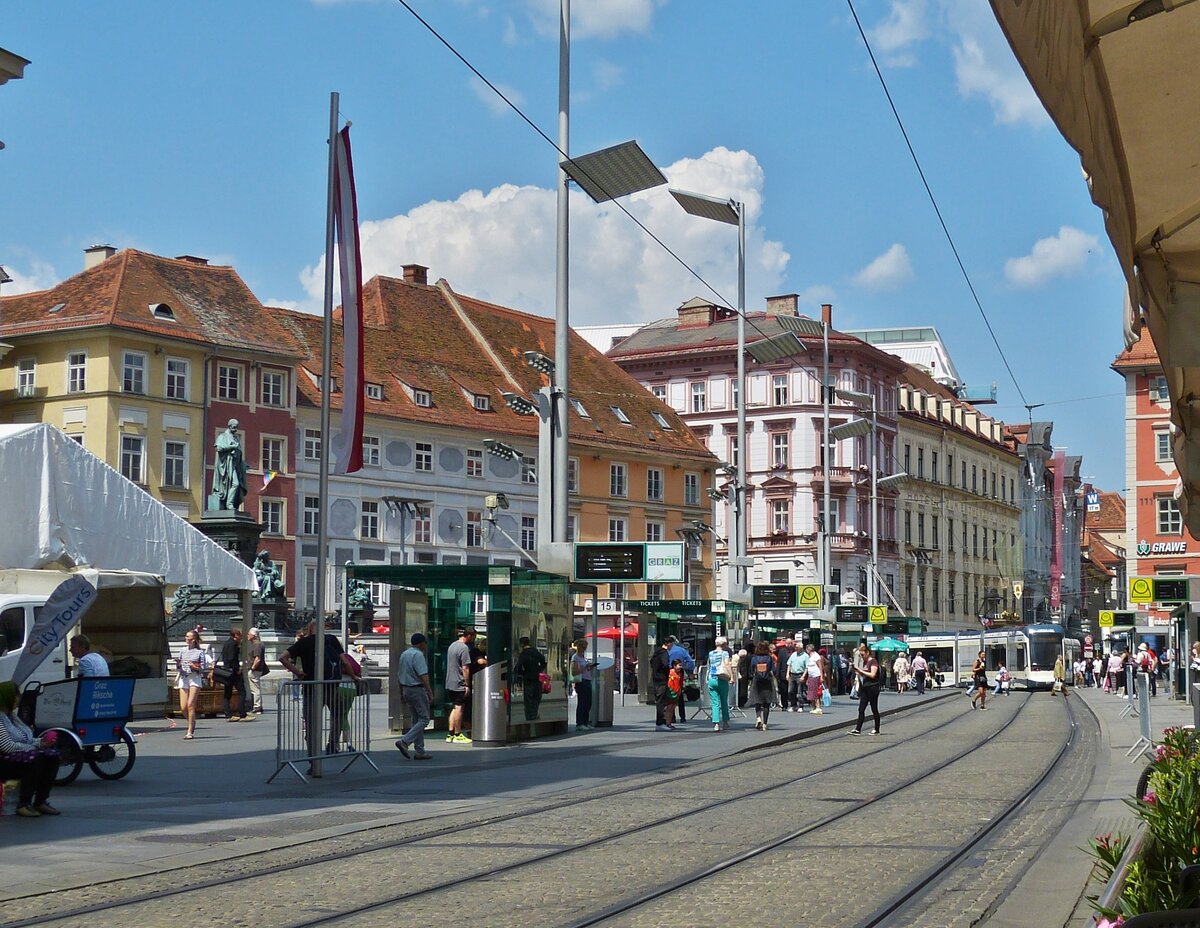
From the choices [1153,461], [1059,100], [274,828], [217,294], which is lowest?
[274,828]

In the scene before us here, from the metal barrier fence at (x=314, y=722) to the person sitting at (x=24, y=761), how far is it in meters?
3.67

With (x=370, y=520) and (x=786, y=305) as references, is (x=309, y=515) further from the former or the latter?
(x=786, y=305)

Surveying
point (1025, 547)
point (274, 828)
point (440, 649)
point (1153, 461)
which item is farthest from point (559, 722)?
point (1025, 547)

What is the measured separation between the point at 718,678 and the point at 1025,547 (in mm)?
102096

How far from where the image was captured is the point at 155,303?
2822 inches

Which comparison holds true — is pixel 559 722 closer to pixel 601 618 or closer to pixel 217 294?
pixel 601 618

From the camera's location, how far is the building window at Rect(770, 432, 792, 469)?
9675 centimetres

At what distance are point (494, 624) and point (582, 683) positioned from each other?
5.44 metres

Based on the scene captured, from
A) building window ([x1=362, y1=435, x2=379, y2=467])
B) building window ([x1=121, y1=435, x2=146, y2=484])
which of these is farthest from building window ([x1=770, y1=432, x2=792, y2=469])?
building window ([x1=121, y1=435, x2=146, y2=484])

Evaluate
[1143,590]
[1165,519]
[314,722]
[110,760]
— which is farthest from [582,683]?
[1165,519]

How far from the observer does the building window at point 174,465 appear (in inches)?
2788

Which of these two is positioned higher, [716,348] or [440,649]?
[716,348]

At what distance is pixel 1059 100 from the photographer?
5.92 metres

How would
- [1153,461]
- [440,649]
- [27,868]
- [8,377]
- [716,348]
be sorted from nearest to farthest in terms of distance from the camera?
[27,868]
[440,649]
[8,377]
[1153,461]
[716,348]
